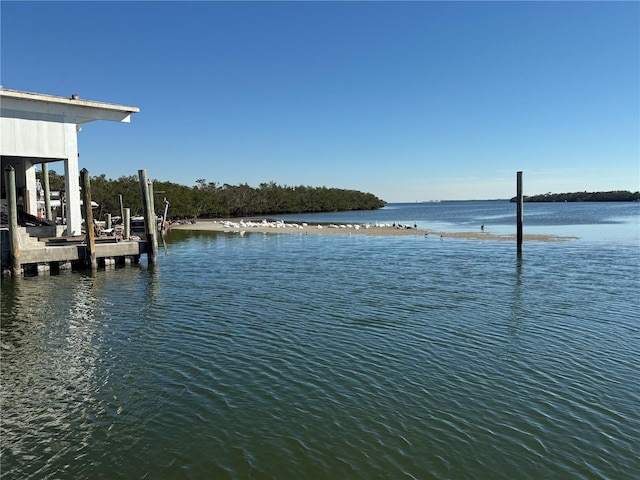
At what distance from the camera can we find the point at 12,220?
21.5 metres

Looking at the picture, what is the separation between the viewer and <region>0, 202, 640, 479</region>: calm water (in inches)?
274

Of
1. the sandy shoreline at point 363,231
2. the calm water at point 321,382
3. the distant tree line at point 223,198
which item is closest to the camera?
the calm water at point 321,382

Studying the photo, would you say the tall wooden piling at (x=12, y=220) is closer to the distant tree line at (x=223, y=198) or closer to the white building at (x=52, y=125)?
the white building at (x=52, y=125)

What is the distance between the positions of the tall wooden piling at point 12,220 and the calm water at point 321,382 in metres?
1.86

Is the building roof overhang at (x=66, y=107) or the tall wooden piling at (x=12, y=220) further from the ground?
the building roof overhang at (x=66, y=107)

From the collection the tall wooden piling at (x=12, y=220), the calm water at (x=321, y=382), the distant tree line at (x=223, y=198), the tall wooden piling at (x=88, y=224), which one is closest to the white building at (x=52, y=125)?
the tall wooden piling at (x=88, y=224)

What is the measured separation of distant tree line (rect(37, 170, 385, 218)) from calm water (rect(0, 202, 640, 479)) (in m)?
30.1

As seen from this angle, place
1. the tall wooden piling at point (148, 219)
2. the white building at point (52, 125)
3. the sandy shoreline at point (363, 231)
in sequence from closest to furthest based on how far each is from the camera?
the white building at point (52, 125) → the tall wooden piling at point (148, 219) → the sandy shoreline at point (363, 231)

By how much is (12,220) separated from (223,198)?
3370 inches

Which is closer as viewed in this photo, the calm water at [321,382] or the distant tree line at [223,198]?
the calm water at [321,382]

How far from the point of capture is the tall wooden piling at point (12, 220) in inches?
845

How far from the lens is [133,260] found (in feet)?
90.0

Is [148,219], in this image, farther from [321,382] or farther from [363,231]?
[363,231]

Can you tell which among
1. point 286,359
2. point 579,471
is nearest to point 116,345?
point 286,359
